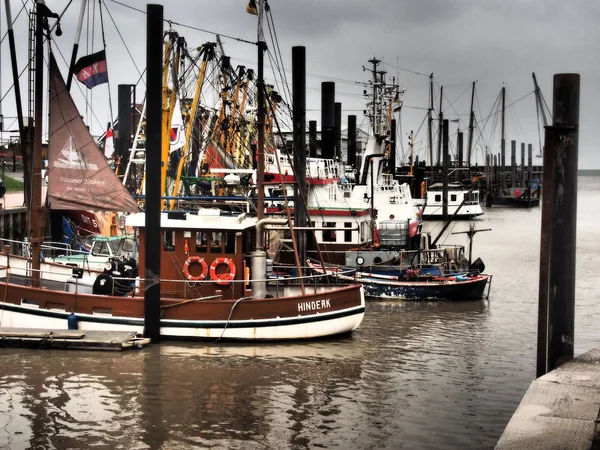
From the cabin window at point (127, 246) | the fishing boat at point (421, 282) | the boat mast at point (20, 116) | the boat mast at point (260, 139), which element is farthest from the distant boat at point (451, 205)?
the boat mast at point (260, 139)

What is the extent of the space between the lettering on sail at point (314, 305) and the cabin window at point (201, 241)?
3221mm

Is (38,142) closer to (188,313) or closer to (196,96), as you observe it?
(188,313)

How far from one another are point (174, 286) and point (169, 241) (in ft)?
4.19

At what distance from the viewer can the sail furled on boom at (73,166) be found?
2312 centimetres

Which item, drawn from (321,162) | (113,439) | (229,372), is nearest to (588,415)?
(113,439)

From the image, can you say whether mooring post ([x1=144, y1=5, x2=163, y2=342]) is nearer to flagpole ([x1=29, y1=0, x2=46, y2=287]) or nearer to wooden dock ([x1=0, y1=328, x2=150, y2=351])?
wooden dock ([x1=0, y1=328, x2=150, y2=351])

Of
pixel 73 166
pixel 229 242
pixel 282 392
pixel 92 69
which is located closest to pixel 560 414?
pixel 282 392

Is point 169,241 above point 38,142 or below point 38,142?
below

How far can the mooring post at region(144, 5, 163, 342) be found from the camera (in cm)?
2153

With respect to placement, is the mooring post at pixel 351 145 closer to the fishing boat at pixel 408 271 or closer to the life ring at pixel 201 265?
the fishing boat at pixel 408 271

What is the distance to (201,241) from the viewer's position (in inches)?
948

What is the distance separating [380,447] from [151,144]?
10.3 metres

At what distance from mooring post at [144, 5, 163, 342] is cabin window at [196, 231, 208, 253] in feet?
7.83

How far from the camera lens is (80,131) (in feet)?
77.0
